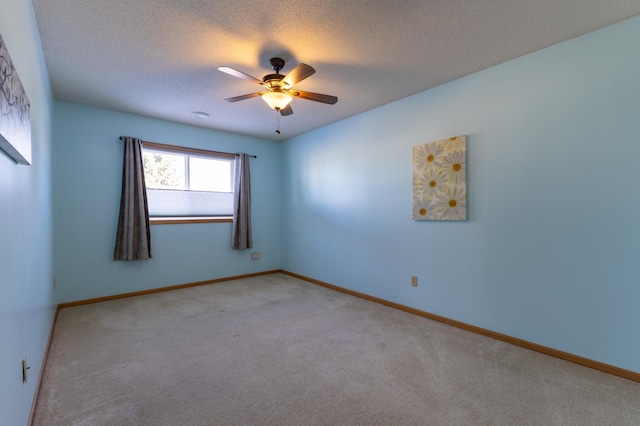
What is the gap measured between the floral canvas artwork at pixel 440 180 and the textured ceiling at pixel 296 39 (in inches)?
27.2

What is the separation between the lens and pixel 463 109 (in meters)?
2.95

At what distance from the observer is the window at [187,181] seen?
428cm

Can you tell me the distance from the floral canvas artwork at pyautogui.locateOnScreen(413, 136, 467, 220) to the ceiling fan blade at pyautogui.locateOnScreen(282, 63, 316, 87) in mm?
1593

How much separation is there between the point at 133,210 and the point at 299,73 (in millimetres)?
3043

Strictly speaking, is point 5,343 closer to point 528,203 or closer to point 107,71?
point 107,71

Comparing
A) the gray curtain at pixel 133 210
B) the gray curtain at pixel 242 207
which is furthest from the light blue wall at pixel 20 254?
the gray curtain at pixel 242 207

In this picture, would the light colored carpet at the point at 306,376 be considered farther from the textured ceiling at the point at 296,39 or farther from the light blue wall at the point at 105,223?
the textured ceiling at the point at 296,39

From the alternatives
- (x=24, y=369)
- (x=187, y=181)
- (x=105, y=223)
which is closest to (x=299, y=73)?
(x=24, y=369)

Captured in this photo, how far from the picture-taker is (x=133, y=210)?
394 centimetres

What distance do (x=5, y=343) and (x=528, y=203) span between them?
340cm

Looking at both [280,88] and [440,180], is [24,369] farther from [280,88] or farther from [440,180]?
[440,180]

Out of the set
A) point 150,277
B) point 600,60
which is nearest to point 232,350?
point 150,277

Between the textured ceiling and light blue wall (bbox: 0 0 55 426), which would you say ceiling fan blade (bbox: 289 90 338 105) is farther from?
light blue wall (bbox: 0 0 55 426)

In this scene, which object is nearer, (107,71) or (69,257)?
(107,71)
